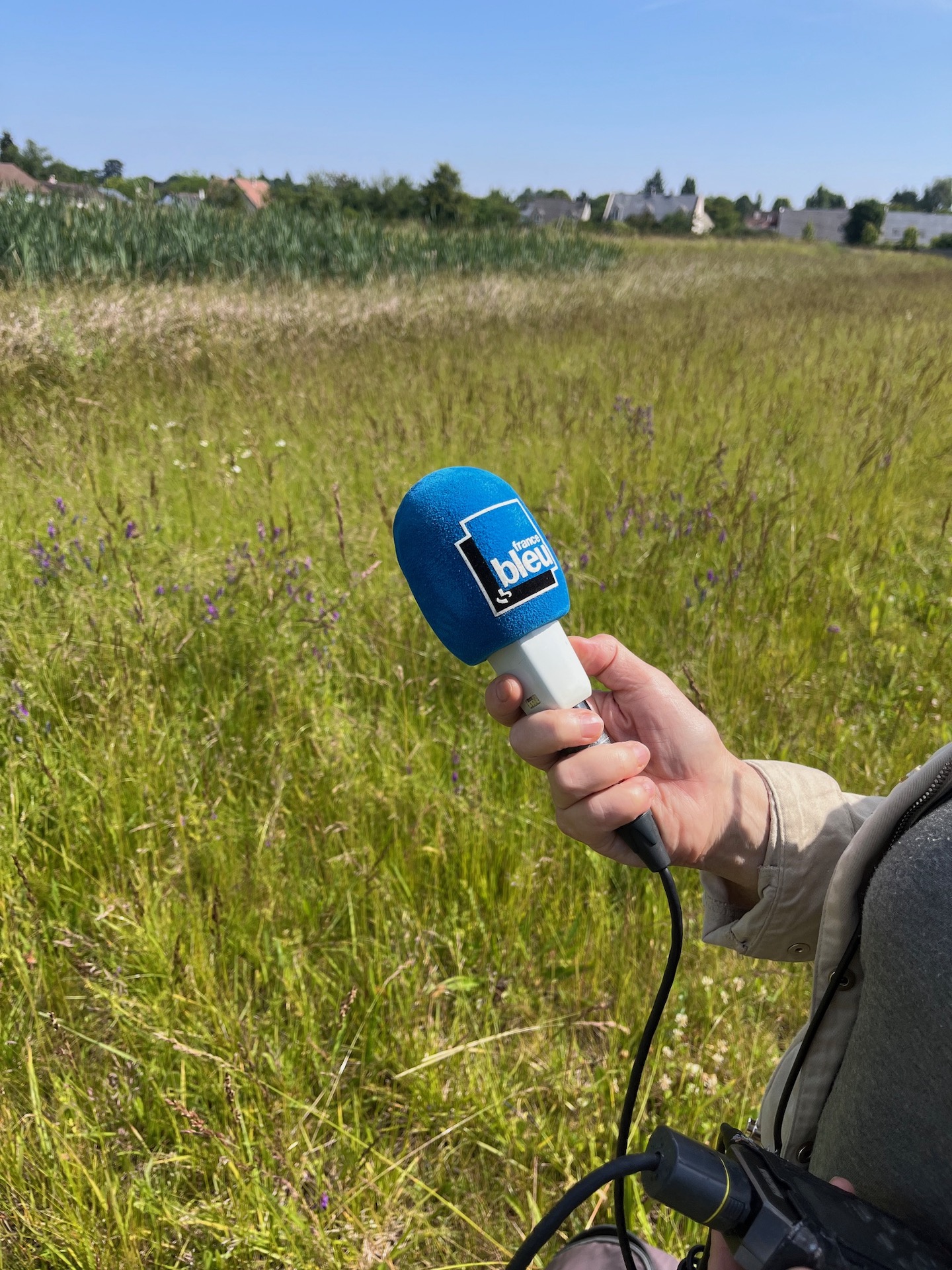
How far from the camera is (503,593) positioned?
32.5 inches

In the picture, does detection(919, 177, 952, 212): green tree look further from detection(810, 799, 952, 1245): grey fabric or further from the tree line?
detection(810, 799, 952, 1245): grey fabric

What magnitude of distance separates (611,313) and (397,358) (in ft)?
11.7

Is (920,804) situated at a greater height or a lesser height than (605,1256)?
greater

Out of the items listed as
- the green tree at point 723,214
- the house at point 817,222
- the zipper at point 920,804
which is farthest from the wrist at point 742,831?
the house at point 817,222

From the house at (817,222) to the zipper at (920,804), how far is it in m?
82.6

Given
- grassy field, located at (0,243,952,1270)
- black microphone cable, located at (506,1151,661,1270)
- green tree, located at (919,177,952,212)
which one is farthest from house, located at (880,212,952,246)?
black microphone cable, located at (506,1151,661,1270)

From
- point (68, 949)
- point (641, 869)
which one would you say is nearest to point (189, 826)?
point (68, 949)

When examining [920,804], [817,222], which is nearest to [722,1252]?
[920,804]

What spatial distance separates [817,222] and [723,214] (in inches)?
506

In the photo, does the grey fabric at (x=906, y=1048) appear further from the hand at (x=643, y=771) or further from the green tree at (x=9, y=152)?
the green tree at (x=9, y=152)

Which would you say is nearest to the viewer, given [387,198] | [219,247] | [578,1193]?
[578,1193]

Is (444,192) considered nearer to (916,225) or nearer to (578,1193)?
(578,1193)

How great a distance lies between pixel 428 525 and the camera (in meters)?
0.90

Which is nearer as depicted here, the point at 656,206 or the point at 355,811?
the point at 355,811
